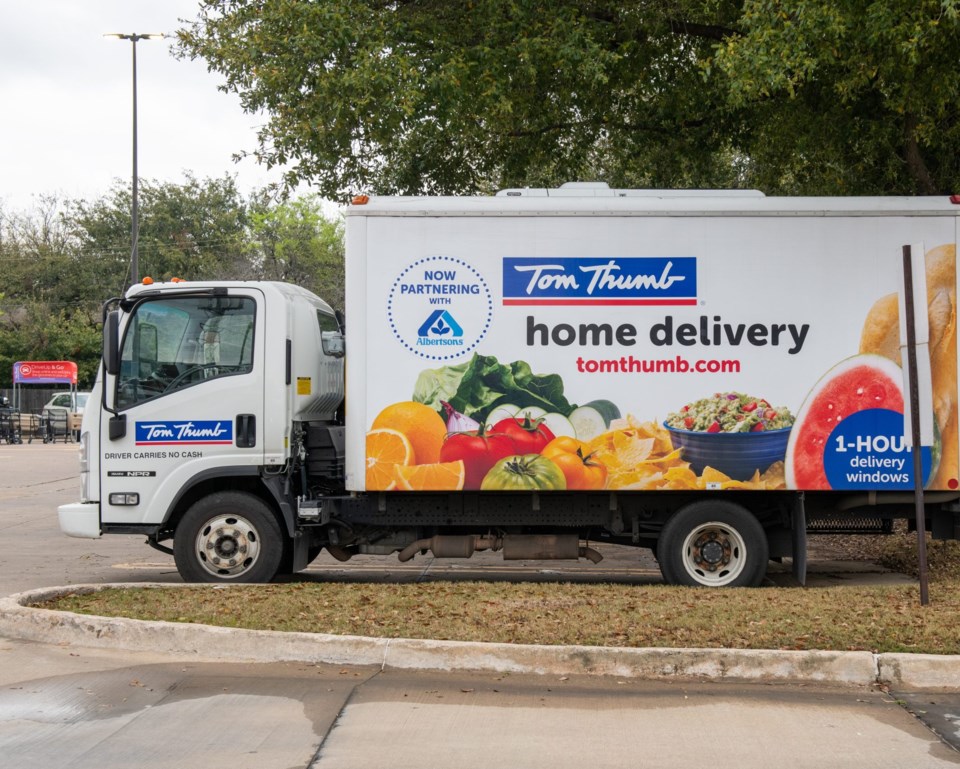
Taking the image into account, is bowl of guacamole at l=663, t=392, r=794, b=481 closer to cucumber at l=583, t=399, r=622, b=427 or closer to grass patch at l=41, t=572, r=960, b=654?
cucumber at l=583, t=399, r=622, b=427

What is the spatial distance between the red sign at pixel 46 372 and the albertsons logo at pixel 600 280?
39111mm

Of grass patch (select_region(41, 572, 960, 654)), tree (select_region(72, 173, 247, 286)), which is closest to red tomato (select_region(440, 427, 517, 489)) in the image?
grass patch (select_region(41, 572, 960, 654))

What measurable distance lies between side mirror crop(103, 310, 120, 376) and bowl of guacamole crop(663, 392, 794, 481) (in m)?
4.47

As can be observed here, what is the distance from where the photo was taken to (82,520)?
959cm

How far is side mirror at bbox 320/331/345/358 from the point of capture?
1020 centimetres

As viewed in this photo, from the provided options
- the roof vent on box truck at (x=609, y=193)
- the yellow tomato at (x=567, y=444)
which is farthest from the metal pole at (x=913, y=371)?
the yellow tomato at (x=567, y=444)

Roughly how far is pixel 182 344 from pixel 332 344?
1361 mm

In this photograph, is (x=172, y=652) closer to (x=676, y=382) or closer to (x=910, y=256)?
(x=676, y=382)

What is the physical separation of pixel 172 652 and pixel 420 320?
3.26m

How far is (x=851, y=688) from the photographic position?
21.9ft

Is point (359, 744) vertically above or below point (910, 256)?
below

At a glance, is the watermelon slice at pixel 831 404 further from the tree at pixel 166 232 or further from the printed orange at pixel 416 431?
the tree at pixel 166 232

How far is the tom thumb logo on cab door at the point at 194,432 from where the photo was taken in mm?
9484

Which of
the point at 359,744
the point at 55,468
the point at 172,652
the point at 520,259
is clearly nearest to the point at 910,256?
the point at 520,259
